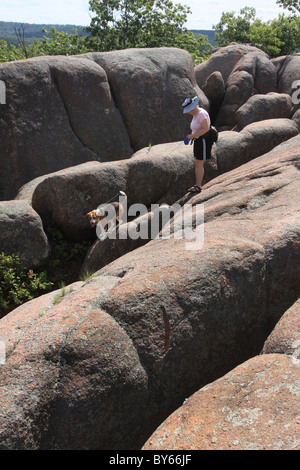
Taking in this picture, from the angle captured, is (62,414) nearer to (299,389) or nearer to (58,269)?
(299,389)

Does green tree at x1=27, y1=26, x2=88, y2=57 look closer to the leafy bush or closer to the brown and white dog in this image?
the brown and white dog

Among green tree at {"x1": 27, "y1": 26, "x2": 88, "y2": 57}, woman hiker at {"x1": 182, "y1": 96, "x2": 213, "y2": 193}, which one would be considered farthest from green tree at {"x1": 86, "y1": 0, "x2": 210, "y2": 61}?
woman hiker at {"x1": 182, "y1": 96, "x2": 213, "y2": 193}

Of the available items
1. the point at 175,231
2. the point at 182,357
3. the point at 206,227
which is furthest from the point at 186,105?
the point at 182,357

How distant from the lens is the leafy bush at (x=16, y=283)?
9.22 meters

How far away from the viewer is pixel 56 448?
443 cm

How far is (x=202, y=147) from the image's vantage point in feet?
33.1

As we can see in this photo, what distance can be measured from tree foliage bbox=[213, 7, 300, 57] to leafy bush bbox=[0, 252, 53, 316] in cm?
2376

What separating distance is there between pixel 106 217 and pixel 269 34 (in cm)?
2433

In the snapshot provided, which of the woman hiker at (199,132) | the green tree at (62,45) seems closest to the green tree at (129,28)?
the green tree at (62,45)

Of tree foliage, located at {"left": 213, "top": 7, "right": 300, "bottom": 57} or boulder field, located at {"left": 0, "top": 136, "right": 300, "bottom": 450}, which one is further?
tree foliage, located at {"left": 213, "top": 7, "right": 300, "bottom": 57}

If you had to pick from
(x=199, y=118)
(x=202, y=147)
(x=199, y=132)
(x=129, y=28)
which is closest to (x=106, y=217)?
(x=202, y=147)

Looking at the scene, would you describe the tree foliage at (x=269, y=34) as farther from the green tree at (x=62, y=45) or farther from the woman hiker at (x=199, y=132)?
the woman hiker at (x=199, y=132)

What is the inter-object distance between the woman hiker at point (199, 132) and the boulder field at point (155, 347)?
4.01m

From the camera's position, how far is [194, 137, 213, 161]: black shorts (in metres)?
10.1
